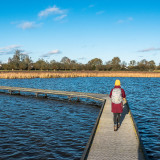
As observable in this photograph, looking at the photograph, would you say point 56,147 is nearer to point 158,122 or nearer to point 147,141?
point 147,141

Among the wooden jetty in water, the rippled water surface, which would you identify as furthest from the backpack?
the rippled water surface

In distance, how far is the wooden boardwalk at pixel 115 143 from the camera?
5.81 meters

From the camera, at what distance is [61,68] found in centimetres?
9894

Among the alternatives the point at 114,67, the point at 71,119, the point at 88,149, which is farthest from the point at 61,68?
the point at 88,149

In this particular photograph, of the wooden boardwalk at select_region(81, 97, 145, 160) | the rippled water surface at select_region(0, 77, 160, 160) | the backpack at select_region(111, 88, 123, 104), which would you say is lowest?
the rippled water surface at select_region(0, 77, 160, 160)

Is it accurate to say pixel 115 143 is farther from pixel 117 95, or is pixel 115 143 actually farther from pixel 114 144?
pixel 117 95

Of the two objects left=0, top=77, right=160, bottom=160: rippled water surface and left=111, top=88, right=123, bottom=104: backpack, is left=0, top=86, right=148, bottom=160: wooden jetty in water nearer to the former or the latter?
left=0, top=77, right=160, bottom=160: rippled water surface

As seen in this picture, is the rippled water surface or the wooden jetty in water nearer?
the wooden jetty in water

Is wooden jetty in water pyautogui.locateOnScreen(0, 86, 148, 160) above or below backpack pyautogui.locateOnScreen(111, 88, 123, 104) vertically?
below

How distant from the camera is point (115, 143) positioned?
22.5 feet

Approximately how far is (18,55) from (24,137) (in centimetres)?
10907

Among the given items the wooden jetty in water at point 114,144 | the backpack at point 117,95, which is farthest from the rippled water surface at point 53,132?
the backpack at point 117,95

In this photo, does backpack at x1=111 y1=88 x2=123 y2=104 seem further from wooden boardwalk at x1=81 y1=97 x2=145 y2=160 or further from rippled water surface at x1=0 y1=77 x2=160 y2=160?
rippled water surface at x1=0 y1=77 x2=160 y2=160

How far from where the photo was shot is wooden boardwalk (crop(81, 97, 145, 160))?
5809mm
